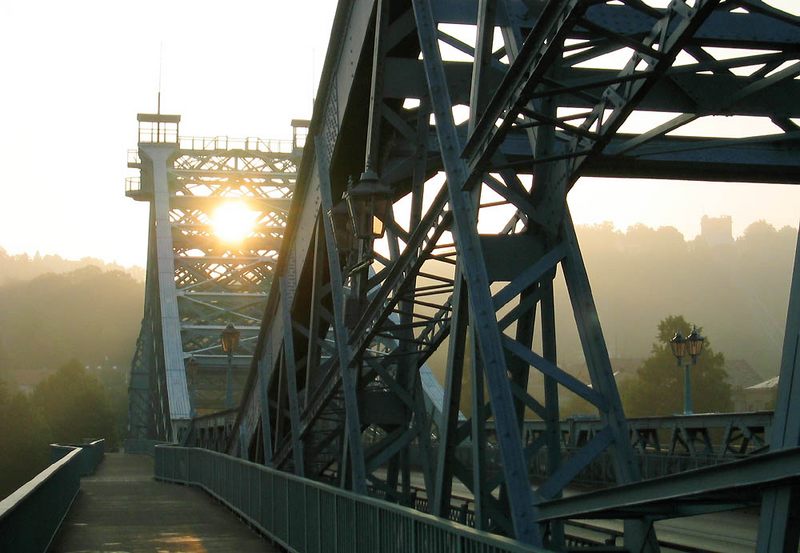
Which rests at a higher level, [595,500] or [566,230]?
[566,230]

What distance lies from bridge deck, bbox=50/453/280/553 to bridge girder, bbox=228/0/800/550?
283 cm

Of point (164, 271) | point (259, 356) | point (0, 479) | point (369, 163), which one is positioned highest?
point (164, 271)

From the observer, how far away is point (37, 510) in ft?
48.1

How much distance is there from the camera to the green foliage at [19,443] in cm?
8662

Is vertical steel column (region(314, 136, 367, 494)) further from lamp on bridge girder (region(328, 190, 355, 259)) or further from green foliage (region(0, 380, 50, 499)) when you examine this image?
green foliage (region(0, 380, 50, 499))

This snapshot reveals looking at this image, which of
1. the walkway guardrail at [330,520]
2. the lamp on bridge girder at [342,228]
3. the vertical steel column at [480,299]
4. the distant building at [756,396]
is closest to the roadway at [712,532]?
the walkway guardrail at [330,520]

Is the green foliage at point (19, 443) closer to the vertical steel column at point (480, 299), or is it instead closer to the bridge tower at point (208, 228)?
the bridge tower at point (208, 228)

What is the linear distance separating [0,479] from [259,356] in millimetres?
67577

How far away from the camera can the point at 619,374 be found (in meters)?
170

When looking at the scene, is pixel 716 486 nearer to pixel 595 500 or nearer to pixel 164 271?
pixel 595 500

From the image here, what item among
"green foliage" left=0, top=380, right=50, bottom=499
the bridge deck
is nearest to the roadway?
the bridge deck

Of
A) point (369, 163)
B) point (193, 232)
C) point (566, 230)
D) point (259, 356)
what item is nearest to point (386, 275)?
point (369, 163)

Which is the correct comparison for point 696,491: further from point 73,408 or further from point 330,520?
point 73,408

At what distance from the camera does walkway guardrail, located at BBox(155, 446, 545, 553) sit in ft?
28.5
